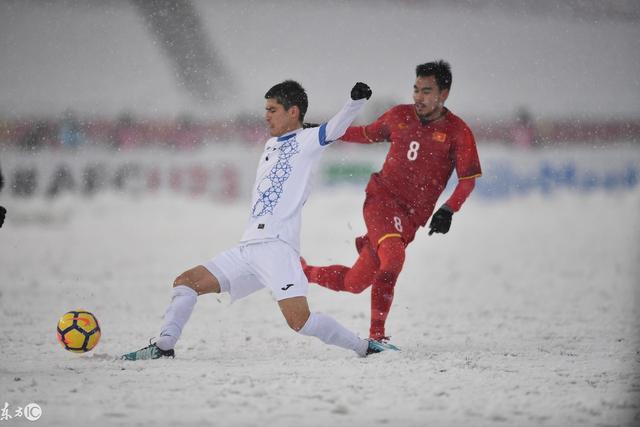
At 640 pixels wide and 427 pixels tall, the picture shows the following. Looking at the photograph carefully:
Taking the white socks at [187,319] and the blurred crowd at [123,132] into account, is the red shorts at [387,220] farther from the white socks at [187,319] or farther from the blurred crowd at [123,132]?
the blurred crowd at [123,132]

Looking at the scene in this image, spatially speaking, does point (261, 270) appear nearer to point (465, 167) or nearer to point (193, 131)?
point (465, 167)

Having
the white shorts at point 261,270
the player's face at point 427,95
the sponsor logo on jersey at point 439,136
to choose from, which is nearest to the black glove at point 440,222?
the sponsor logo on jersey at point 439,136

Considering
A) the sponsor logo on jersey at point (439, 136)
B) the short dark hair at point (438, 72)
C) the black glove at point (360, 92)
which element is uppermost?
the short dark hair at point (438, 72)

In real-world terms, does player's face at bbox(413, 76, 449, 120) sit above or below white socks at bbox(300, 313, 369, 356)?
above

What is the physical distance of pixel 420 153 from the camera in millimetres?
5188

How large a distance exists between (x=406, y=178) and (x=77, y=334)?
2.27m

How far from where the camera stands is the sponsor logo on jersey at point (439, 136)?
513 cm

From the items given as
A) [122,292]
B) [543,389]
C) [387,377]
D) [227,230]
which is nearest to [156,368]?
[387,377]

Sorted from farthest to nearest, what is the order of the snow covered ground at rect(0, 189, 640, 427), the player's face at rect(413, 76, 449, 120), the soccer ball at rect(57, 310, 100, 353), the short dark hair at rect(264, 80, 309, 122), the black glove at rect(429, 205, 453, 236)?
the player's face at rect(413, 76, 449, 120) < the black glove at rect(429, 205, 453, 236) < the short dark hair at rect(264, 80, 309, 122) < the soccer ball at rect(57, 310, 100, 353) < the snow covered ground at rect(0, 189, 640, 427)

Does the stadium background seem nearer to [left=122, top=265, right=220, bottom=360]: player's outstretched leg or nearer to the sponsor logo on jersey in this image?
[left=122, top=265, right=220, bottom=360]: player's outstretched leg

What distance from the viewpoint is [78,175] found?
54.0ft

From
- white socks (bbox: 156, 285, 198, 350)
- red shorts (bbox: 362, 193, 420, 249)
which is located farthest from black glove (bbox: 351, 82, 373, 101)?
white socks (bbox: 156, 285, 198, 350)

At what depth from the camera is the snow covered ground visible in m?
3.34

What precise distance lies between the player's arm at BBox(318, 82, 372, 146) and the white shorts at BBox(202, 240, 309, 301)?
0.66 m
